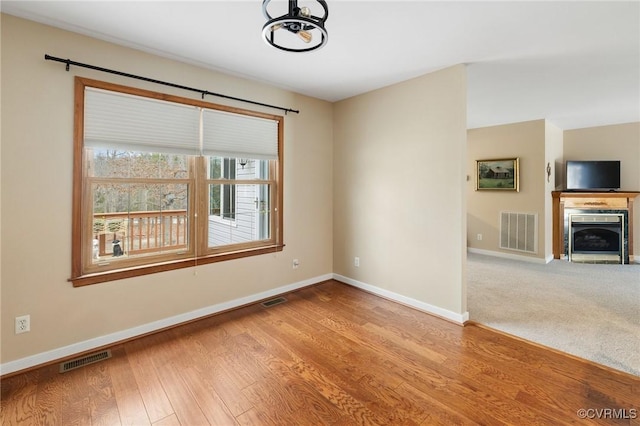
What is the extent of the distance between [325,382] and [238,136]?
259cm

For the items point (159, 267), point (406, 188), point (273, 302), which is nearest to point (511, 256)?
point (406, 188)

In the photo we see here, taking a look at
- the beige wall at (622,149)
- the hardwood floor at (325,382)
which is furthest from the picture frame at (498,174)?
the hardwood floor at (325,382)

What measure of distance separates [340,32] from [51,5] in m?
2.04

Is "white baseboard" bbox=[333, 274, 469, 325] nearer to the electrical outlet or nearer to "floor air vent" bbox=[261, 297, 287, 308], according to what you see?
"floor air vent" bbox=[261, 297, 287, 308]

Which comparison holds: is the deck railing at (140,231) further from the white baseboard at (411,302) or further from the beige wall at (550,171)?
the beige wall at (550,171)

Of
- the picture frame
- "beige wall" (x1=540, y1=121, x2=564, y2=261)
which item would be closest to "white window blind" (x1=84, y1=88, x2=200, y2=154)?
the picture frame

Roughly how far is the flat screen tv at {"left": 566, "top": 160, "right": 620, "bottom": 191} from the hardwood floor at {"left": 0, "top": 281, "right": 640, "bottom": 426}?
471 cm

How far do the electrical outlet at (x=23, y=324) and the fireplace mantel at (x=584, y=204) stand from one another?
752cm

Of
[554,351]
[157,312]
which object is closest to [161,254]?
[157,312]

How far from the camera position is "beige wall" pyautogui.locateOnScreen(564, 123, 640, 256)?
215 inches

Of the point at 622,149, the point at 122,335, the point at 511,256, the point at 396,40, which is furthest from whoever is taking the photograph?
the point at 511,256

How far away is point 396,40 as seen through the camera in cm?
246

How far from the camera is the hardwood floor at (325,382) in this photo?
1773 mm
